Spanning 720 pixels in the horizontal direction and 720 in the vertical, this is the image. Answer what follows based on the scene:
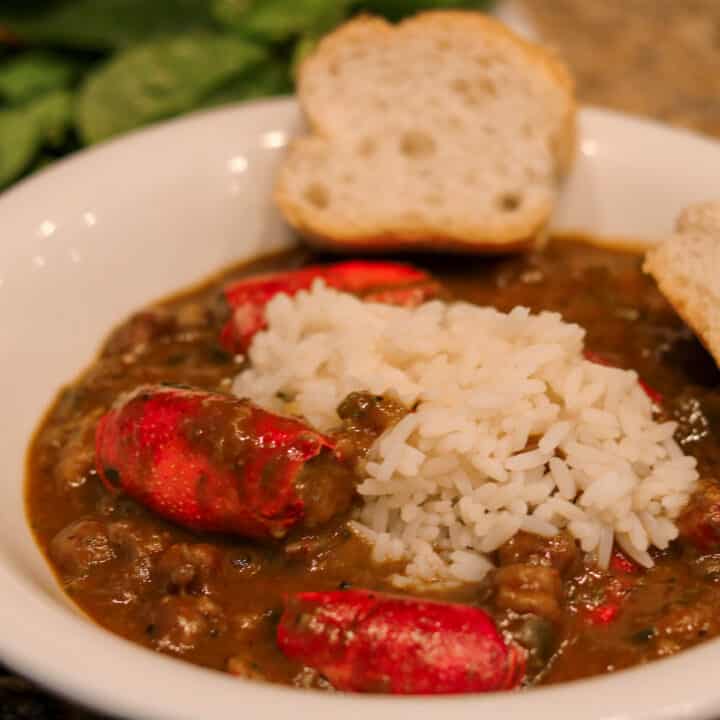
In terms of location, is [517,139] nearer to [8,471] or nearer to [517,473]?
[517,473]

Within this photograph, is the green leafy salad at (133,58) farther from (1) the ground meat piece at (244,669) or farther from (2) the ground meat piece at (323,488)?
(1) the ground meat piece at (244,669)

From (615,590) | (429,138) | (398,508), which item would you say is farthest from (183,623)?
(429,138)

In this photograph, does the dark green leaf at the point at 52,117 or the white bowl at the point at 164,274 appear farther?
the dark green leaf at the point at 52,117

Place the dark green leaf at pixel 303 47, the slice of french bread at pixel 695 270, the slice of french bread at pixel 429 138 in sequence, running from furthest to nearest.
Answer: the dark green leaf at pixel 303 47, the slice of french bread at pixel 429 138, the slice of french bread at pixel 695 270

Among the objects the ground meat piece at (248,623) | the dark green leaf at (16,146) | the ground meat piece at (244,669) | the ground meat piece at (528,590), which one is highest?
the ground meat piece at (528,590)

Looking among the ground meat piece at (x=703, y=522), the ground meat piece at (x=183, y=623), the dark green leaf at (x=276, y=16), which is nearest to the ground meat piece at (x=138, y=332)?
the ground meat piece at (x=183, y=623)

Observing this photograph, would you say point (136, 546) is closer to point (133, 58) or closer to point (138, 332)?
point (138, 332)
